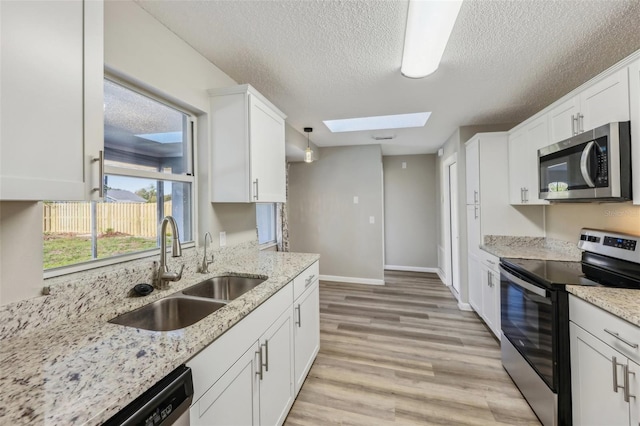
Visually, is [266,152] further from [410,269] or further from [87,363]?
[410,269]

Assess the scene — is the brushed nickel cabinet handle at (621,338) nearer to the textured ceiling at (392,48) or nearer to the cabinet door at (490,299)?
the cabinet door at (490,299)

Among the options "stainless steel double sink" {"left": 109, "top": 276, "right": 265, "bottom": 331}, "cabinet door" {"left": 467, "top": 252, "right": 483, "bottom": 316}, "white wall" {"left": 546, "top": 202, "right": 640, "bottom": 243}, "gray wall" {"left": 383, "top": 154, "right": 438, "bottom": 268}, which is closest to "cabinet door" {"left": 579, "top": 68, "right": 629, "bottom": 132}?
"white wall" {"left": 546, "top": 202, "right": 640, "bottom": 243}

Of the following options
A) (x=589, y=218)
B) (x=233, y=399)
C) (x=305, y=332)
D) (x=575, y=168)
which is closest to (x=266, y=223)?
(x=305, y=332)

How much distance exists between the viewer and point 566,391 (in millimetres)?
1524

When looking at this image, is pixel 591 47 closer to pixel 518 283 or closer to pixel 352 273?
pixel 518 283

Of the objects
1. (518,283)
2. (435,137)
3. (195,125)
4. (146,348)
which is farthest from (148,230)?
(435,137)

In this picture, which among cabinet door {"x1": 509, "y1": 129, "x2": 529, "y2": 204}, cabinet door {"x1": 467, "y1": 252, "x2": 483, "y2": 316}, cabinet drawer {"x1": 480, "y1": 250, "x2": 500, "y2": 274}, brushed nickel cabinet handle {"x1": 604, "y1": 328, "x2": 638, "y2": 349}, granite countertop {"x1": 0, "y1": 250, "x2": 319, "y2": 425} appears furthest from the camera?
cabinet door {"x1": 467, "y1": 252, "x2": 483, "y2": 316}

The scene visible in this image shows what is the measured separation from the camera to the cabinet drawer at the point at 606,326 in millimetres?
1151

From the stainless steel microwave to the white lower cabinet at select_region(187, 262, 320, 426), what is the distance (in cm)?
198

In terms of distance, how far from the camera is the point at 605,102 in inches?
64.6

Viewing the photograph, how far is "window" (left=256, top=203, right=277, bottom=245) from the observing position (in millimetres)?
3959

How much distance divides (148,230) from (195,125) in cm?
86

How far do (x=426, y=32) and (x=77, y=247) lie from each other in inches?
83.9

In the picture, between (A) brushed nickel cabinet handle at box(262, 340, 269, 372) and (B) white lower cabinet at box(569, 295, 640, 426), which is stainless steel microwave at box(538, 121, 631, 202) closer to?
(B) white lower cabinet at box(569, 295, 640, 426)
